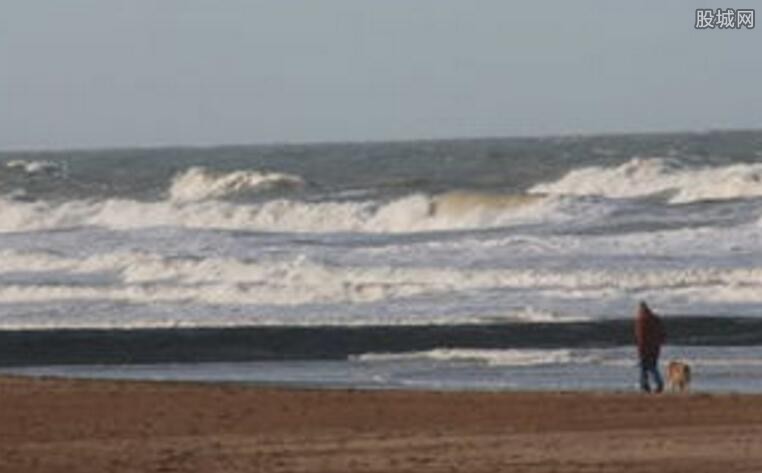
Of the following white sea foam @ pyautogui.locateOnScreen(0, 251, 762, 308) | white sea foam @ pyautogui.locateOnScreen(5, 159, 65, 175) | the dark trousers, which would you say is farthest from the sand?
white sea foam @ pyautogui.locateOnScreen(5, 159, 65, 175)

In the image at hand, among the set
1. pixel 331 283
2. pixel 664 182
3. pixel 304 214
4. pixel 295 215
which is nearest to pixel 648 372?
pixel 331 283

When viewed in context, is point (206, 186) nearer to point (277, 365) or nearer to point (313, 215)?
point (313, 215)

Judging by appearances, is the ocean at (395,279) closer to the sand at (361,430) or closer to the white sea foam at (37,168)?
the sand at (361,430)

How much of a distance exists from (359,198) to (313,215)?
549cm

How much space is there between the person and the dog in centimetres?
15

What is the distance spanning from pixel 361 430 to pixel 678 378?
4.56 meters

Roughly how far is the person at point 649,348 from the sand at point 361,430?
3.61 ft

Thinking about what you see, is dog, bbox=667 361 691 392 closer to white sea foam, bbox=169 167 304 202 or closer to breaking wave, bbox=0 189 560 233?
breaking wave, bbox=0 189 560 233

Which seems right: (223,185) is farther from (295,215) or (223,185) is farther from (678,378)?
(678,378)

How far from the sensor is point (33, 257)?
49.3 meters

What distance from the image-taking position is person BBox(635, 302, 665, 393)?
79.7 ft

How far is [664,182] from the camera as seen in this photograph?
66562mm

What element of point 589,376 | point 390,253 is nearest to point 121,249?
point 390,253

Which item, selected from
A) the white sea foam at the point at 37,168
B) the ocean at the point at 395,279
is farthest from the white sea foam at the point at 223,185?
the white sea foam at the point at 37,168
